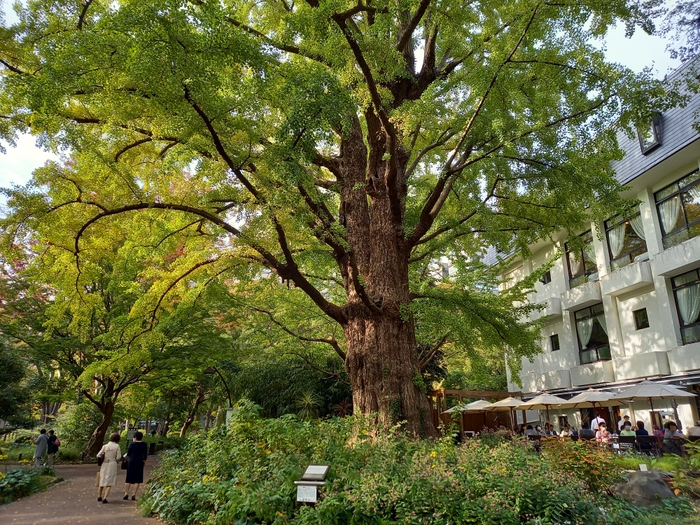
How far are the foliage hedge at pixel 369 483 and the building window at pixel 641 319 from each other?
14.3 metres

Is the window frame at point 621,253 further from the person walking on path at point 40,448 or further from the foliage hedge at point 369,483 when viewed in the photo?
the person walking on path at point 40,448

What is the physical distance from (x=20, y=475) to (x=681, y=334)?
20.0 metres

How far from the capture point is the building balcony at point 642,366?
1705 cm

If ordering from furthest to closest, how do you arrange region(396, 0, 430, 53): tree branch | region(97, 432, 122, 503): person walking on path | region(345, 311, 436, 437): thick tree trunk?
1. region(97, 432, 122, 503): person walking on path
2. region(345, 311, 436, 437): thick tree trunk
3. region(396, 0, 430, 53): tree branch

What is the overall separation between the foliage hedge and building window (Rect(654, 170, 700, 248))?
1351cm

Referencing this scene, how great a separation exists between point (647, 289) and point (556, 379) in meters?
6.64

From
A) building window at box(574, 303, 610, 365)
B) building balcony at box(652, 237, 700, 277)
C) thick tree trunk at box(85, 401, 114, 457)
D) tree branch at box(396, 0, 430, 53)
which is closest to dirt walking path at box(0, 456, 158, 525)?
thick tree trunk at box(85, 401, 114, 457)

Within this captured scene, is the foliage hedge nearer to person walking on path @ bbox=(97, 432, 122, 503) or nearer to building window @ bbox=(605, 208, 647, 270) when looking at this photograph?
person walking on path @ bbox=(97, 432, 122, 503)

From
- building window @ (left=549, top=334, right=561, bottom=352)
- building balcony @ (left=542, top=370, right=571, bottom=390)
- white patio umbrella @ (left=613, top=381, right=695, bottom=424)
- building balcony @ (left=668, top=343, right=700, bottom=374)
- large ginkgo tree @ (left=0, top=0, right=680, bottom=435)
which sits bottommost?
white patio umbrella @ (left=613, top=381, right=695, bottom=424)

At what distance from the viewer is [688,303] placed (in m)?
16.7

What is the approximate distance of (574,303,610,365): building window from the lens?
21047 millimetres

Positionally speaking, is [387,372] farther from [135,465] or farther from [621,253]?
[621,253]

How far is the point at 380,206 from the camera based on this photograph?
31.4ft

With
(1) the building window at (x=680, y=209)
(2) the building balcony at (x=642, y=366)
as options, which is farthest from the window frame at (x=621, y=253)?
(2) the building balcony at (x=642, y=366)
